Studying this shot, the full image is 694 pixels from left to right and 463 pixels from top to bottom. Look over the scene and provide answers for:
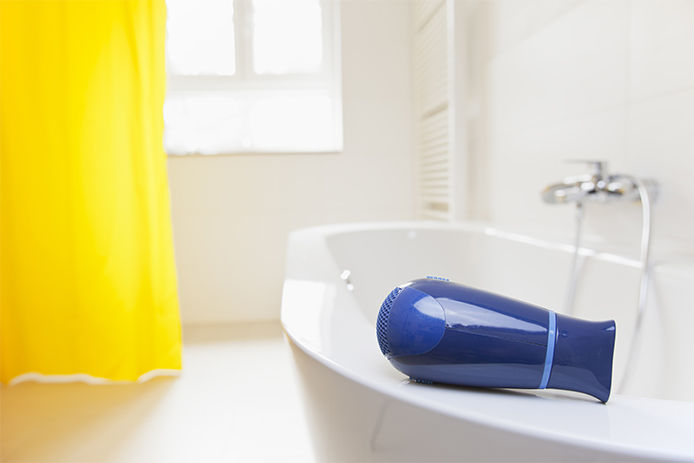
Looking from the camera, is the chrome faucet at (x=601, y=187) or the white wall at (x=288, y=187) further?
the white wall at (x=288, y=187)

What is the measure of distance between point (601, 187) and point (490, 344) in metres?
1.07

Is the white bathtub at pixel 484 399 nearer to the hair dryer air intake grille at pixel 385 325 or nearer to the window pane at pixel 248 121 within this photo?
the hair dryer air intake grille at pixel 385 325

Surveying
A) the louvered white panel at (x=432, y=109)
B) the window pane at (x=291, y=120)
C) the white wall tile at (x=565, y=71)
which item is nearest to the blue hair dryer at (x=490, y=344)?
the white wall tile at (x=565, y=71)

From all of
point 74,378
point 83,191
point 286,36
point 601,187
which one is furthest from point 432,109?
point 74,378

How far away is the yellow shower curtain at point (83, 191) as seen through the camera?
6.98 ft

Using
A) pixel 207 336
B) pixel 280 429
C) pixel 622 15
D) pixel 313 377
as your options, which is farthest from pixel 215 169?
pixel 313 377

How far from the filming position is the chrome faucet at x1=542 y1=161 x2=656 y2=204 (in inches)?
53.0

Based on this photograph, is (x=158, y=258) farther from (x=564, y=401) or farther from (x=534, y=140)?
(x=564, y=401)

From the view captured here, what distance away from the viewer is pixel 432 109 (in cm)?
283

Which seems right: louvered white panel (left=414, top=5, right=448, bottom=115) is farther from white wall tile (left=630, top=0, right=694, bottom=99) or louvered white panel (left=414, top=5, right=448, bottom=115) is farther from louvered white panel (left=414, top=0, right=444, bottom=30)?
white wall tile (left=630, top=0, right=694, bottom=99)

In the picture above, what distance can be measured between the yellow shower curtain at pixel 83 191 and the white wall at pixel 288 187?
0.96 meters

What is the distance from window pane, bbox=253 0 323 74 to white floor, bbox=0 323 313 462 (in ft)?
5.68

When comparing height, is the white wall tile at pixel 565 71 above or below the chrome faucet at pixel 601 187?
above

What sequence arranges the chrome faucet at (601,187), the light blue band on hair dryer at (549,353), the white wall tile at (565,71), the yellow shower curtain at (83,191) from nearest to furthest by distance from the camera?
the light blue band on hair dryer at (549,353) < the chrome faucet at (601,187) < the white wall tile at (565,71) < the yellow shower curtain at (83,191)
